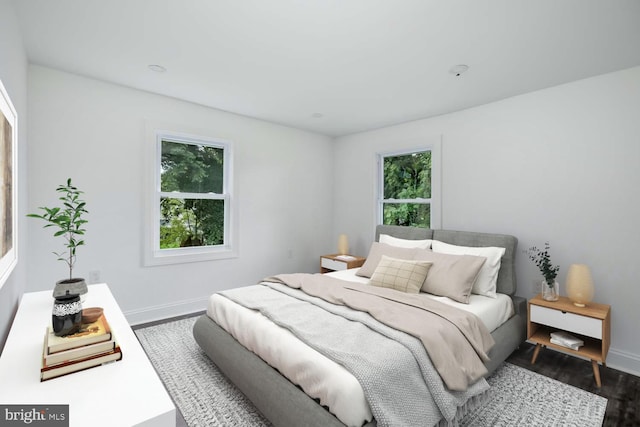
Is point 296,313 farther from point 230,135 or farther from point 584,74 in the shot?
point 584,74

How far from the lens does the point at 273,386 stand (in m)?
1.75

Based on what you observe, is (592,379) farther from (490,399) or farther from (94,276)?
(94,276)

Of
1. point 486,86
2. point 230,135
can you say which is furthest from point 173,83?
point 486,86

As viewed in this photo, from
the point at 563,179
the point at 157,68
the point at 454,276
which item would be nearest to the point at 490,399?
the point at 454,276

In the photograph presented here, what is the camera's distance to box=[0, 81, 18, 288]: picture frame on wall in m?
1.25

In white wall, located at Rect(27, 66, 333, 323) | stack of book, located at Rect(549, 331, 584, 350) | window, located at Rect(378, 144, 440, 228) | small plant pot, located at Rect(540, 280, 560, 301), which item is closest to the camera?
stack of book, located at Rect(549, 331, 584, 350)

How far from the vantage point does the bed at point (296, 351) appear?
1.58m

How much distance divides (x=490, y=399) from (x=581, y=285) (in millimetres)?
1235

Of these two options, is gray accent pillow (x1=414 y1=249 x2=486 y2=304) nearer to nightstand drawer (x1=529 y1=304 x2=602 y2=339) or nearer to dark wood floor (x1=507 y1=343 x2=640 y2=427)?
nightstand drawer (x1=529 y1=304 x2=602 y2=339)

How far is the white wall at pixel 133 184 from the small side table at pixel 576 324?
3049 millimetres

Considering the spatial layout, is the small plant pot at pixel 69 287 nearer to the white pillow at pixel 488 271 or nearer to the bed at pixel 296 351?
the bed at pixel 296 351

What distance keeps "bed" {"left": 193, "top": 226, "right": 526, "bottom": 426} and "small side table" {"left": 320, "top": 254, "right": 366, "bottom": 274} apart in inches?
21.2

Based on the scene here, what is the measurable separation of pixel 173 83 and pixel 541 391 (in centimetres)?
410

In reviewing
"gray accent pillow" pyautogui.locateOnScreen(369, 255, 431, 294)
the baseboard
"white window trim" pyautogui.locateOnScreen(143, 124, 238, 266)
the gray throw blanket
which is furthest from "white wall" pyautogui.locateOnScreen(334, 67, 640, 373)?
the baseboard
